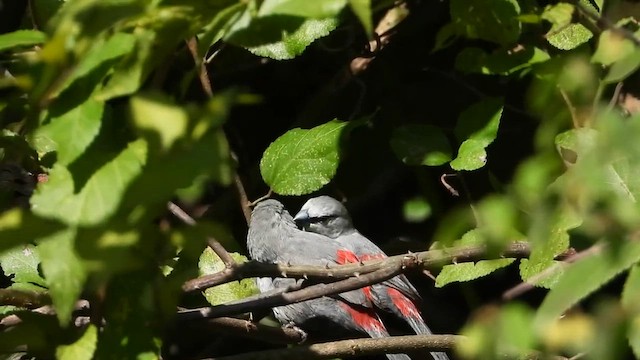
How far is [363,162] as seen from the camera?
3318 millimetres

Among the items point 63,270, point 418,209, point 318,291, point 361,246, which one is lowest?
point 361,246

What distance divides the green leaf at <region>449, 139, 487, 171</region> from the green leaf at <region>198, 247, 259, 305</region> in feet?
2.17

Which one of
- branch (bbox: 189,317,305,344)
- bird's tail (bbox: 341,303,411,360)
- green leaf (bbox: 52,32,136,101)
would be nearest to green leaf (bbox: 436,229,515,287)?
branch (bbox: 189,317,305,344)

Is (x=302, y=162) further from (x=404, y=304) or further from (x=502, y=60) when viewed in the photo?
(x=404, y=304)

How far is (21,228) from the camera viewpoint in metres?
1.08

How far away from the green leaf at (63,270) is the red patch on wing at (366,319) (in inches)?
82.4

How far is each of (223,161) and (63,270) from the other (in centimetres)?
33

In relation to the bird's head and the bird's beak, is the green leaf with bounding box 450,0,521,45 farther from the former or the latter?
the bird's beak

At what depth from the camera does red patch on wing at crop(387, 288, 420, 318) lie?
3373 mm

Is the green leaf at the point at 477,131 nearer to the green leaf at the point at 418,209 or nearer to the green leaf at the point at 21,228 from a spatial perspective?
the green leaf at the point at 418,209

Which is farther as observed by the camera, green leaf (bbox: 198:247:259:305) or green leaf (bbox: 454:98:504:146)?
green leaf (bbox: 198:247:259:305)

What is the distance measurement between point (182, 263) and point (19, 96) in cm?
52

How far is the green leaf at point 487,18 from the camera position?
204 cm

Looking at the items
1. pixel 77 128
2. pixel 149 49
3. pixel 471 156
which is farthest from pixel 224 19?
pixel 471 156
